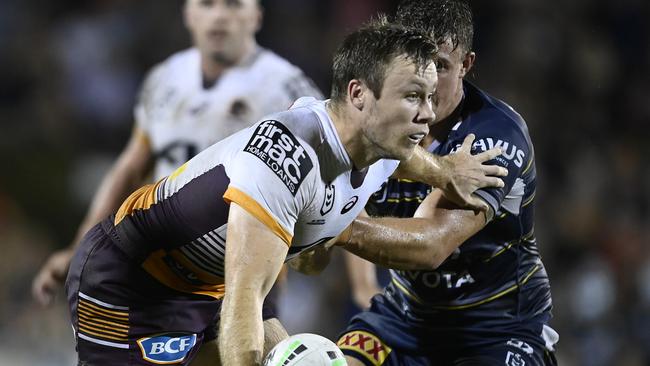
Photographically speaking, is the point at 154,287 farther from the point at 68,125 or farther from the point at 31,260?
the point at 68,125

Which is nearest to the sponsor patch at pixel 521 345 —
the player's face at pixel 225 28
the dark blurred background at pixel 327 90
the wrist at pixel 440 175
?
the wrist at pixel 440 175

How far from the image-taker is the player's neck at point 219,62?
6590 mm

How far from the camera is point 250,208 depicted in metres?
3.62

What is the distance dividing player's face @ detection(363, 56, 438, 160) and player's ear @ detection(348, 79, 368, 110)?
4 centimetres

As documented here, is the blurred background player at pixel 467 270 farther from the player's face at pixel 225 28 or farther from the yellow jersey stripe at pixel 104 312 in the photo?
the player's face at pixel 225 28

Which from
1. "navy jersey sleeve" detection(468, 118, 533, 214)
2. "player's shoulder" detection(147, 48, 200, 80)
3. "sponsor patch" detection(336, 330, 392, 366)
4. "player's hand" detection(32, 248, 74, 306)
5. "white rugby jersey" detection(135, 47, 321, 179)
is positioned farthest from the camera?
"player's shoulder" detection(147, 48, 200, 80)

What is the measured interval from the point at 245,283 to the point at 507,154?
1.37 metres

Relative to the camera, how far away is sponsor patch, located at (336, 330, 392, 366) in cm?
472

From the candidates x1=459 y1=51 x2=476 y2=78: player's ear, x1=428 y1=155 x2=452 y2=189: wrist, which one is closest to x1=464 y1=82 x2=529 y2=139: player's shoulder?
x1=459 y1=51 x2=476 y2=78: player's ear

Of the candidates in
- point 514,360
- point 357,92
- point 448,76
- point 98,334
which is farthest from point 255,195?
point 514,360

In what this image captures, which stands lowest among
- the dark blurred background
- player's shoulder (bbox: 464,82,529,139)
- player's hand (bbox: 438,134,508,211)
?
the dark blurred background

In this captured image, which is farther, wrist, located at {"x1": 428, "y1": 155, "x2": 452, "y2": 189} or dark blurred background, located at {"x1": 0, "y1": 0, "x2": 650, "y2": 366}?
dark blurred background, located at {"x1": 0, "y1": 0, "x2": 650, "y2": 366}

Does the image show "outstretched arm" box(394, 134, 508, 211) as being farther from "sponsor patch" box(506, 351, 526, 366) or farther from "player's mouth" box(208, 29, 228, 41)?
"player's mouth" box(208, 29, 228, 41)

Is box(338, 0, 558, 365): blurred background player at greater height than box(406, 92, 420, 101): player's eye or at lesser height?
lesser
